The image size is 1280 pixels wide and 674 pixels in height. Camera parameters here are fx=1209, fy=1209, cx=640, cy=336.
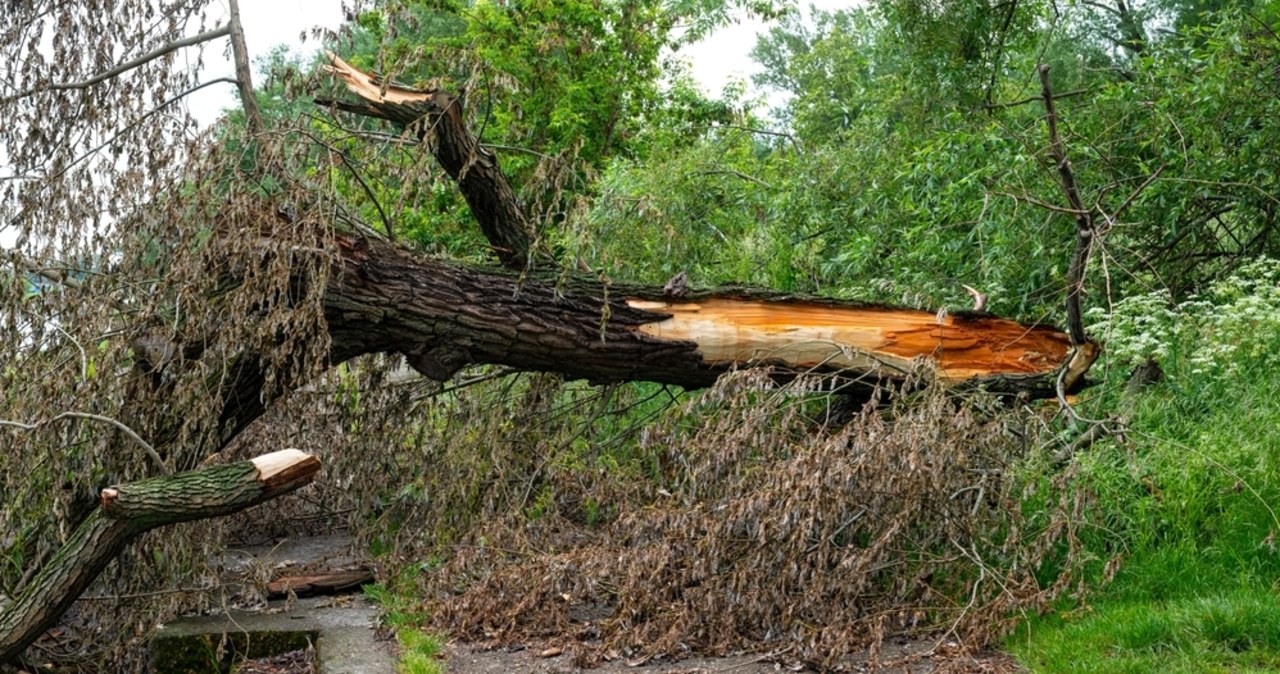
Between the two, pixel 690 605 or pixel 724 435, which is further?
pixel 724 435

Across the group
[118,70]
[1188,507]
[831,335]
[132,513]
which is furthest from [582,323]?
[1188,507]

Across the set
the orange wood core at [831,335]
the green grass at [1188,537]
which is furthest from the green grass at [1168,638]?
the orange wood core at [831,335]

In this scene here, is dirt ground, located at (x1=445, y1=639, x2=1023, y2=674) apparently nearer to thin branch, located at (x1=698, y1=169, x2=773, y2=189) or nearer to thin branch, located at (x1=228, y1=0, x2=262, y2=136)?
thin branch, located at (x1=228, y1=0, x2=262, y2=136)

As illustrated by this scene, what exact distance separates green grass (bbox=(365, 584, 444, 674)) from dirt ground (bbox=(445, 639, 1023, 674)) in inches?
3.3

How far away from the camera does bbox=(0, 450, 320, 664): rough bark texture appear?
4.32 m

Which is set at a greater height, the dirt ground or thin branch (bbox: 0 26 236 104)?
thin branch (bbox: 0 26 236 104)

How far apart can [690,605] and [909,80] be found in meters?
5.88

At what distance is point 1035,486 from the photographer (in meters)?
5.02

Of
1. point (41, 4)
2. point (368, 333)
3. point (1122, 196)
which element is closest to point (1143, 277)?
point (1122, 196)

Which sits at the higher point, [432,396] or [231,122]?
[231,122]

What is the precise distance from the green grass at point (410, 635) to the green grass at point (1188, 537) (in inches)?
85.3

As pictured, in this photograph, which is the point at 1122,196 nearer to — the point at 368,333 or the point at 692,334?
the point at 692,334

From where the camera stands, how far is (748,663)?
4375 mm

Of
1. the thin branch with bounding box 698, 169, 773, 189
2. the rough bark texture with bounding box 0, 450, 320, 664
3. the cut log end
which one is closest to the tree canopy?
the rough bark texture with bounding box 0, 450, 320, 664
